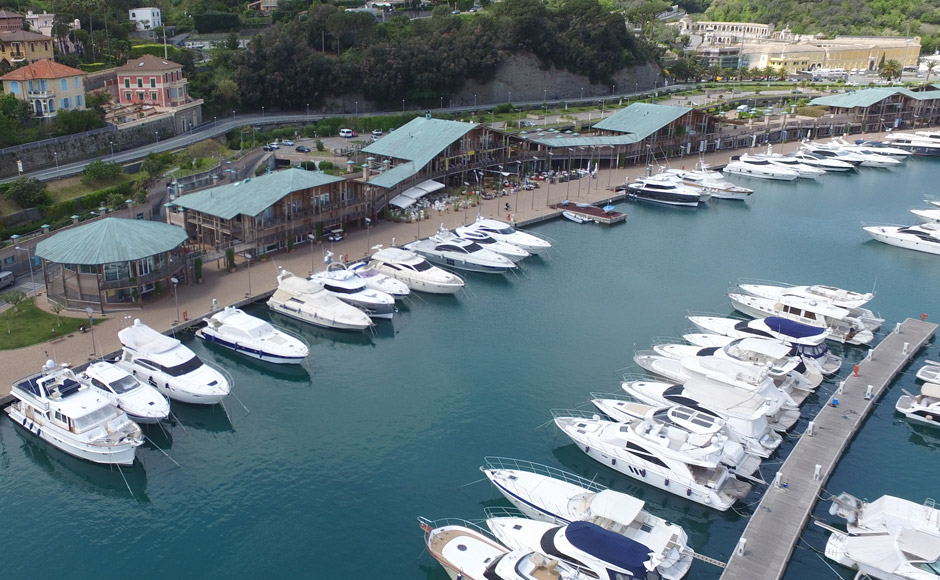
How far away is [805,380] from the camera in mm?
44156

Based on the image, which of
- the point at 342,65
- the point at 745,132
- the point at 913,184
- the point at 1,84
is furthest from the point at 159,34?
the point at 913,184

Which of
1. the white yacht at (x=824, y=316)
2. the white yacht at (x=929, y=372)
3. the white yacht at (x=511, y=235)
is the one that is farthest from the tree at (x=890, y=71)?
the white yacht at (x=929, y=372)

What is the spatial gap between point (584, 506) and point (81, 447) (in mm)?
23300

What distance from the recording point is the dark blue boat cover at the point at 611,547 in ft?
91.7

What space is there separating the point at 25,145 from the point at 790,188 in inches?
3265

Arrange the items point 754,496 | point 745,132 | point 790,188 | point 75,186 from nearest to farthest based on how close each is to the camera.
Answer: point 754,496, point 75,186, point 790,188, point 745,132

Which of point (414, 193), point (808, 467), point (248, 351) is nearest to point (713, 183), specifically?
point (414, 193)

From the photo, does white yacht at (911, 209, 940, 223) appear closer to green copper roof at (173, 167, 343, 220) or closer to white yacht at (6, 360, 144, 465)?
green copper roof at (173, 167, 343, 220)

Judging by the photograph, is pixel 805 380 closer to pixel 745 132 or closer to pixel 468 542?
pixel 468 542

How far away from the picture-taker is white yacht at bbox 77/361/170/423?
3803cm

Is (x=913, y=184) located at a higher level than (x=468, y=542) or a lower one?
higher

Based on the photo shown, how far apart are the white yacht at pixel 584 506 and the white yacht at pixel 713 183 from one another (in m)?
58.3

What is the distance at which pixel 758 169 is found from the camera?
96625mm

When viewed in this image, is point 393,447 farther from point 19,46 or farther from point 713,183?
point 19,46
